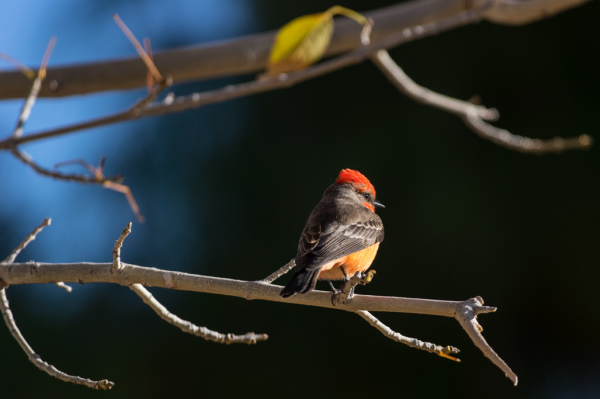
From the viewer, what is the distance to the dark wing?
129 inches

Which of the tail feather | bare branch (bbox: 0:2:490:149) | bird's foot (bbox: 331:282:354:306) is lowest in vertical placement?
bird's foot (bbox: 331:282:354:306)

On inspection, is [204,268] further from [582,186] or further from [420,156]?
[582,186]

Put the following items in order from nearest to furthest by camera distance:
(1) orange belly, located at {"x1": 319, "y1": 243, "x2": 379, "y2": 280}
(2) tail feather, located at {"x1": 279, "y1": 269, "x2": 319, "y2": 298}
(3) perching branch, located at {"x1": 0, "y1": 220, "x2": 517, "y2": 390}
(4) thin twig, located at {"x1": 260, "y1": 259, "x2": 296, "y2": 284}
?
(3) perching branch, located at {"x1": 0, "y1": 220, "x2": 517, "y2": 390} → (2) tail feather, located at {"x1": 279, "y1": 269, "x2": 319, "y2": 298} → (4) thin twig, located at {"x1": 260, "y1": 259, "x2": 296, "y2": 284} → (1) orange belly, located at {"x1": 319, "y1": 243, "x2": 379, "y2": 280}

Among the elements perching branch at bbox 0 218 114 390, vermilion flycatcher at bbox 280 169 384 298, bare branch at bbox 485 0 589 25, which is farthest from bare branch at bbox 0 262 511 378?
bare branch at bbox 485 0 589 25

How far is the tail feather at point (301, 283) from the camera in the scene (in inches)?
104

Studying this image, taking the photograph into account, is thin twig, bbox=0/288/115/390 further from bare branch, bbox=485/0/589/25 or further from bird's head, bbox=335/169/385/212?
bare branch, bbox=485/0/589/25

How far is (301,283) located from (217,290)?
1.27 ft

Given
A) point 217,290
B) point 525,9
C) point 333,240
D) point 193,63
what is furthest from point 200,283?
point 525,9

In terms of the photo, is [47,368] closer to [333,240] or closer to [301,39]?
[333,240]

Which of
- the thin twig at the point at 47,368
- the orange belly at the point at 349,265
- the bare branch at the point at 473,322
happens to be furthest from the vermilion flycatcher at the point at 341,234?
the thin twig at the point at 47,368

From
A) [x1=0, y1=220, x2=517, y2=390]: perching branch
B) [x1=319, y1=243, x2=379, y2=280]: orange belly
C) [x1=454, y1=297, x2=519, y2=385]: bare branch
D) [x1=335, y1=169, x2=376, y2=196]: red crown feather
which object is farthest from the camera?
[x1=335, y1=169, x2=376, y2=196]: red crown feather

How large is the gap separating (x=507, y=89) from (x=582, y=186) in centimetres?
107

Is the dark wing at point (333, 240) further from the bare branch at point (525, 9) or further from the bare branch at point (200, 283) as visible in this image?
the bare branch at point (525, 9)

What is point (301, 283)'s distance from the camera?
9.18ft
